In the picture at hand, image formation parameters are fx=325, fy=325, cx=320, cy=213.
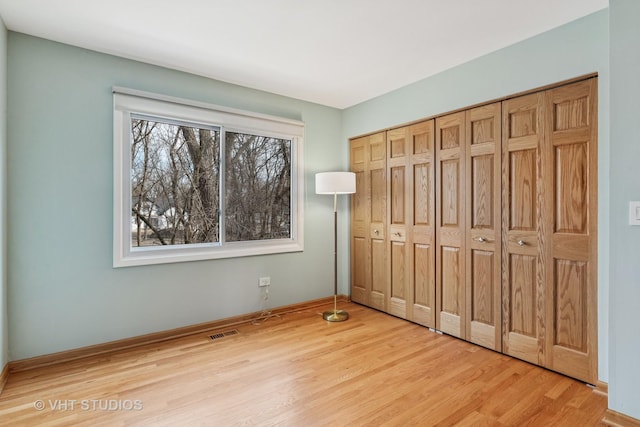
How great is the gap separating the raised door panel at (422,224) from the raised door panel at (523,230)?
69 cm

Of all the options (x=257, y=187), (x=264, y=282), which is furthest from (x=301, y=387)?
(x=257, y=187)

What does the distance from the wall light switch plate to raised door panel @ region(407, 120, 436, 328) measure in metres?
1.53

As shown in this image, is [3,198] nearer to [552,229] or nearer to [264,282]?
[264,282]

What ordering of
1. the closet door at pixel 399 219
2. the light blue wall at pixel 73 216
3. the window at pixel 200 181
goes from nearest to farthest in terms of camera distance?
the light blue wall at pixel 73 216 → the window at pixel 200 181 → the closet door at pixel 399 219

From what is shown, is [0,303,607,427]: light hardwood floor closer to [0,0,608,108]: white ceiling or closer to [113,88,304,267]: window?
[113,88,304,267]: window

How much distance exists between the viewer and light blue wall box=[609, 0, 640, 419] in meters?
1.76

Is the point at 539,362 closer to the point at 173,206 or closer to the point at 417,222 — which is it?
the point at 417,222

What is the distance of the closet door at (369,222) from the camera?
3.77m

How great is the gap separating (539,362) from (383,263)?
1.70m

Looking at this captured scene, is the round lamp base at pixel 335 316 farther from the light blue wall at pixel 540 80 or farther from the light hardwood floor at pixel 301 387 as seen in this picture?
the light blue wall at pixel 540 80

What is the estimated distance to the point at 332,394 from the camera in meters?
2.11

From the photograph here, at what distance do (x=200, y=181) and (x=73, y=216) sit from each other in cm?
107

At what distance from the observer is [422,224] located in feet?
10.9

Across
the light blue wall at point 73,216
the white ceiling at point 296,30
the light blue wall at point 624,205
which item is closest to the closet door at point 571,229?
the light blue wall at point 624,205
